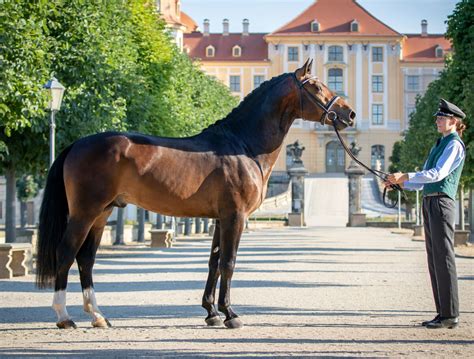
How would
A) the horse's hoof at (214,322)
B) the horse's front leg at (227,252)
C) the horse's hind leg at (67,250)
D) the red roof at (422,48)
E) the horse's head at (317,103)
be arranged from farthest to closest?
the red roof at (422,48)
the horse's head at (317,103)
the horse's hoof at (214,322)
the horse's front leg at (227,252)
the horse's hind leg at (67,250)

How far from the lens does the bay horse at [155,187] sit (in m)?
10.4

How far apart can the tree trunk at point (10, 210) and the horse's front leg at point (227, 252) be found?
18424 mm

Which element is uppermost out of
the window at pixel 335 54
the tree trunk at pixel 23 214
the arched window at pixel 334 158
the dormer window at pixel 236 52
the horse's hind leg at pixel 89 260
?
the dormer window at pixel 236 52

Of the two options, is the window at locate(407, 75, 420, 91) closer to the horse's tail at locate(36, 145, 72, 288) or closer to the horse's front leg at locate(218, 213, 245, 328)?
the horse's front leg at locate(218, 213, 245, 328)

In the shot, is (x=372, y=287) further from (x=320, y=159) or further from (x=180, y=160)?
(x=320, y=159)

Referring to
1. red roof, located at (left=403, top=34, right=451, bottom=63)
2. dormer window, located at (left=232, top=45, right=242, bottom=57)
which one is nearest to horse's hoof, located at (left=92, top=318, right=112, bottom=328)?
red roof, located at (left=403, top=34, right=451, bottom=63)

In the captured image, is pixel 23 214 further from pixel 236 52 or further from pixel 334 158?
pixel 236 52

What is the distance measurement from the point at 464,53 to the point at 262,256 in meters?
8.83

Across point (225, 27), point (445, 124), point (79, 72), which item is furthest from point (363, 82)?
point (445, 124)

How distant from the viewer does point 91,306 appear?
1066 cm

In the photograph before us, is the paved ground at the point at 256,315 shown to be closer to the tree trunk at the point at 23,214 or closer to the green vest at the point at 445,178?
the green vest at the point at 445,178

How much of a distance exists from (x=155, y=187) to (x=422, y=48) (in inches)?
4529

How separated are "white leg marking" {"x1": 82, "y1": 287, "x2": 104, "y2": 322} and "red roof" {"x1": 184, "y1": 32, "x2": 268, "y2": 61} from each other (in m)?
112

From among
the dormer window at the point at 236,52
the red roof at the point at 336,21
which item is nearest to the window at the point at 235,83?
the dormer window at the point at 236,52
